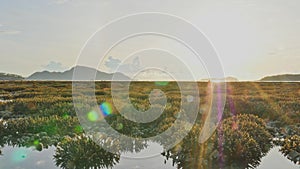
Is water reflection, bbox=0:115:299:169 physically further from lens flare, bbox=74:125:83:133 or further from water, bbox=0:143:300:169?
lens flare, bbox=74:125:83:133

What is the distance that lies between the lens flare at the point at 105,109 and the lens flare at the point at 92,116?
49 cm

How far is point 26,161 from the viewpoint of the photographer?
425 inches

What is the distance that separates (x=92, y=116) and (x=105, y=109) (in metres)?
2.41

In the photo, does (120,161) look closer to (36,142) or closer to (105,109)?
(36,142)

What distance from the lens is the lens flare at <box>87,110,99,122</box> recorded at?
1709cm

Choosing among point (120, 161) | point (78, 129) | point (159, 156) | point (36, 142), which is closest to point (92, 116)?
point (78, 129)

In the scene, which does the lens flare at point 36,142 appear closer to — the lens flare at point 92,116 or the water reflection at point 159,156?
the water reflection at point 159,156

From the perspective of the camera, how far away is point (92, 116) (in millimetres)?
17859

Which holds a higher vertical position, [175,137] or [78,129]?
[78,129]

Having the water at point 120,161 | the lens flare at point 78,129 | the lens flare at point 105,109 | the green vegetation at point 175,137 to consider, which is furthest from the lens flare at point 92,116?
the water at point 120,161

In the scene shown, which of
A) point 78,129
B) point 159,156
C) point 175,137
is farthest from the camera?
point 78,129

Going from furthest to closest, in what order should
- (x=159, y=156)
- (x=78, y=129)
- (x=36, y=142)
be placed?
(x=78, y=129), (x=36, y=142), (x=159, y=156)

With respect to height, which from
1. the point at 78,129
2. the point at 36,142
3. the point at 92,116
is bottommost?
the point at 36,142

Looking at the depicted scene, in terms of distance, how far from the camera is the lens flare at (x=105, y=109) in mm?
18688
